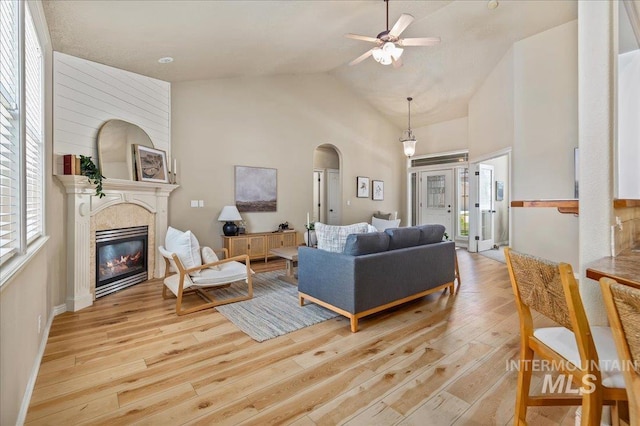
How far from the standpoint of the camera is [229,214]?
5.08 metres

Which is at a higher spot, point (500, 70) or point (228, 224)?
point (500, 70)

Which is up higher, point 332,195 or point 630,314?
point 332,195

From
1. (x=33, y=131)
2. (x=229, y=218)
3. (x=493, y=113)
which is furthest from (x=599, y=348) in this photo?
(x=493, y=113)

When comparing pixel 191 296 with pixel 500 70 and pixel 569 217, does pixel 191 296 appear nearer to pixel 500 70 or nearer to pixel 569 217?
pixel 569 217

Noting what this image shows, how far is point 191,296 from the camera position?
144 inches

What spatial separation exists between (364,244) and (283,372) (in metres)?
1.26

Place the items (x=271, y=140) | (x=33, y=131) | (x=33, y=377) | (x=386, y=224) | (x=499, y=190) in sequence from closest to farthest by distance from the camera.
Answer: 1. (x=33, y=377)
2. (x=33, y=131)
3. (x=386, y=224)
4. (x=271, y=140)
5. (x=499, y=190)

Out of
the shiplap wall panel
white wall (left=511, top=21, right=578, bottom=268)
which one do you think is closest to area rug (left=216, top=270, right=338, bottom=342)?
the shiplap wall panel

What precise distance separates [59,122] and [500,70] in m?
6.57

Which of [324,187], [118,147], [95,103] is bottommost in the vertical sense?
[324,187]

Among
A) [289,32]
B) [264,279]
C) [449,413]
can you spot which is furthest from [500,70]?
[449,413]

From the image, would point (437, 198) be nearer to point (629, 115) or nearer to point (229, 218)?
point (229, 218)

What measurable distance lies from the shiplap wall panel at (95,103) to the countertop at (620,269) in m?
4.34

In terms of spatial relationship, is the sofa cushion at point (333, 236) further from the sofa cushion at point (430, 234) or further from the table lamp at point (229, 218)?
the table lamp at point (229, 218)
